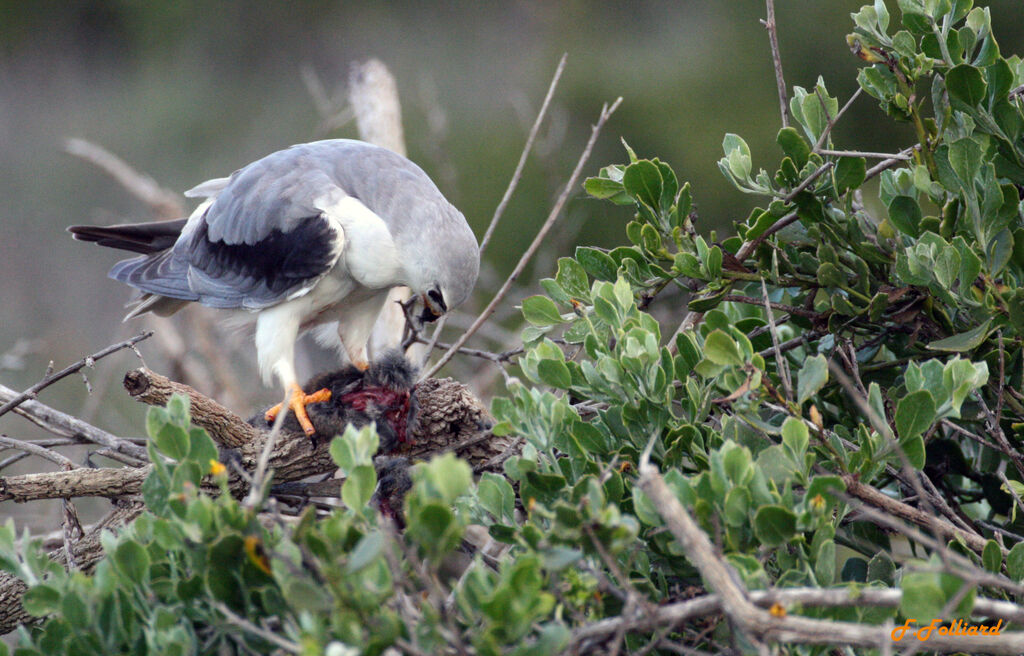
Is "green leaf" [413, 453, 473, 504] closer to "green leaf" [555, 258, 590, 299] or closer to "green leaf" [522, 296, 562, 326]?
"green leaf" [522, 296, 562, 326]

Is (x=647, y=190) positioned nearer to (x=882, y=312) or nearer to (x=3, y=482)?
(x=882, y=312)

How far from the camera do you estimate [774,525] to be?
1377mm

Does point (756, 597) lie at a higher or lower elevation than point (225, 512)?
lower

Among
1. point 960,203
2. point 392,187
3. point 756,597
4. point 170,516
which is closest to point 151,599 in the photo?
point 170,516

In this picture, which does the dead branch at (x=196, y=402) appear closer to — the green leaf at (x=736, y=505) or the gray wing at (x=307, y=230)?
the gray wing at (x=307, y=230)

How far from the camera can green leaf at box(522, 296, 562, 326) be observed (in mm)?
2039

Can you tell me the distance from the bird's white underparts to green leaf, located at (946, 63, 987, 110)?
1544mm

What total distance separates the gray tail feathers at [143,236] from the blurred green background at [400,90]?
175 cm

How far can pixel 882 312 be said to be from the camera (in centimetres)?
197

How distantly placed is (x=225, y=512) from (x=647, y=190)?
3.89ft

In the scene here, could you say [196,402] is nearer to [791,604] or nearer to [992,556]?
[791,604]

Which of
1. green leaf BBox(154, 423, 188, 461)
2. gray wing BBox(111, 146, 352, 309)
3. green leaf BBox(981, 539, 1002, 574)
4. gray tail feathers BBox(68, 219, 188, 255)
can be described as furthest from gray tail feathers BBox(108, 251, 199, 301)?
green leaf BBox(981, 539, 1002, 574)

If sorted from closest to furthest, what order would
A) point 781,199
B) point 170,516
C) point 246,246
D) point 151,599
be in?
point 151,599, point 170,516, point 781,199, point 246,246

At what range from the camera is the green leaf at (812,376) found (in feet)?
5.21
